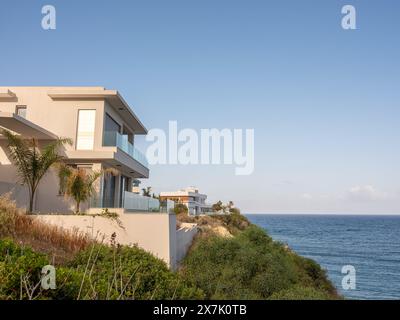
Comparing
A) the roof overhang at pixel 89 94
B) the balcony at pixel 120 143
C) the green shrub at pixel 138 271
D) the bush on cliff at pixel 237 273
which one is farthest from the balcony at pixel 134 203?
the green shrub at pixel 138 271

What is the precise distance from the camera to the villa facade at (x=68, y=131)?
1638 cm

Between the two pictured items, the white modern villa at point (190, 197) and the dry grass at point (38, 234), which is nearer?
the dry grass at point (38, 234)

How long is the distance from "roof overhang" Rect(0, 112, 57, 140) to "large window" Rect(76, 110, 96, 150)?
1186 millimetres

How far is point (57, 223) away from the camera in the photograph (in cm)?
1197

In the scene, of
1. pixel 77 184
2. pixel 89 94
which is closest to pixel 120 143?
pixel 89 94

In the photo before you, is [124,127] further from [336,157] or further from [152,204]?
[336,157]

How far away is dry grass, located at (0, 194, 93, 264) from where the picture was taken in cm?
978

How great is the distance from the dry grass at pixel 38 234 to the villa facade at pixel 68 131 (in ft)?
13.7

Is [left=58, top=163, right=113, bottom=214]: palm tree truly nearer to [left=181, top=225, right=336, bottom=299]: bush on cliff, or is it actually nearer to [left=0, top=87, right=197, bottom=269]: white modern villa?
[left=0, top=87, right=197, bottom=269]: white modern villa

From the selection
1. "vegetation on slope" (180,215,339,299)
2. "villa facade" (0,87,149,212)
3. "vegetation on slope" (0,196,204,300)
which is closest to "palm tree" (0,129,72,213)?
"villa facade" (0,87,149,212)

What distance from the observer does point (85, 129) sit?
17.3 meters

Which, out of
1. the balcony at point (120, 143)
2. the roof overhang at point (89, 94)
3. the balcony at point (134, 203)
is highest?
the roof overhang at point (89, 94)

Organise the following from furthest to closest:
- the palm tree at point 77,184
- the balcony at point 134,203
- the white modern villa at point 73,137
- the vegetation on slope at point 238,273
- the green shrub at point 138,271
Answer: the white modern villa at point 73,137, the balcony at point 134,203, the palm tree at point 77,184, the vegetation on slope at point 238,273, the green shrub at point 138,271

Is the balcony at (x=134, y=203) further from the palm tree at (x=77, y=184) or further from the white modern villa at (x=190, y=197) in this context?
the white modern villa at (x=190, y=197)
